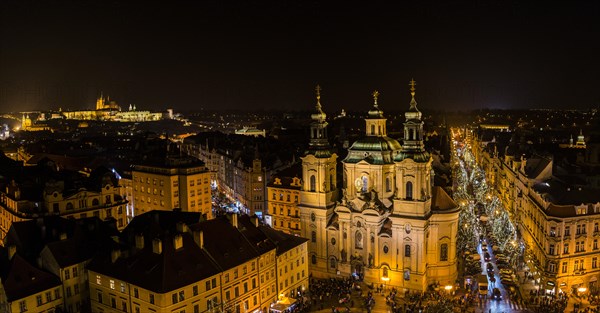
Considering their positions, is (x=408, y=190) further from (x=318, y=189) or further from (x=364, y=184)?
(x=318, y=189)

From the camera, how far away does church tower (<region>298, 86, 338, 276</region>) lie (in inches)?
2879

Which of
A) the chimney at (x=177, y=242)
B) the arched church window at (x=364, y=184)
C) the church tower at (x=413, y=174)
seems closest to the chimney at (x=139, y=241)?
the chimney at (x=177, y=242)

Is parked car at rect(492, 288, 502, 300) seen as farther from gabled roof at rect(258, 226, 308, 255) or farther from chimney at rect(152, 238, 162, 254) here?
chimney at rect(152, 238, 162, 254)

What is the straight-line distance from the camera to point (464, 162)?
19712 cm

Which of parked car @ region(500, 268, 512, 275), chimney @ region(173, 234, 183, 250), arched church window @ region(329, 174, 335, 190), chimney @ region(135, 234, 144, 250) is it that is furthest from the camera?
arched church window @ region(329, 174, 335, 190)

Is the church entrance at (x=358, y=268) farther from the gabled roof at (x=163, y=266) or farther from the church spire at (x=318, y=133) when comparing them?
Result: the gabled roof at (x=163, y=266)

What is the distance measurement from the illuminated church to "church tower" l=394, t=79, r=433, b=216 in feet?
0.41

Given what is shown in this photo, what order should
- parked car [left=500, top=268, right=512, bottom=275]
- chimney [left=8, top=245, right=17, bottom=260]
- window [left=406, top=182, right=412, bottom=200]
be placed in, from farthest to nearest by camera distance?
parked car [left=500, top=268, right=512, bottom=275] → window [left=406, top=182, right=412, bottom=200] → chimney [left=8, top=245, right=17, bottom=260]

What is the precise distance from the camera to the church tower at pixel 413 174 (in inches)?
2571

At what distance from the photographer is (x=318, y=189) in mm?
73500

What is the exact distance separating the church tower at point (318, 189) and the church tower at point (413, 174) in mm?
10905

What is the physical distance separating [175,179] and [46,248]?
1493 inches

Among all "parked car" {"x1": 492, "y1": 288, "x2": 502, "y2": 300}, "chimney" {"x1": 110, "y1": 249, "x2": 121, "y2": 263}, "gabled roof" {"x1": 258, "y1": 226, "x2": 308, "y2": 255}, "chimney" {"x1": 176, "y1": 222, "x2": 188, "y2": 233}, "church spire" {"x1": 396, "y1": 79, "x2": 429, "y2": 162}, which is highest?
"church spire" {"x1": 396, "y1": 79, "x2": 429, "y2": 162}

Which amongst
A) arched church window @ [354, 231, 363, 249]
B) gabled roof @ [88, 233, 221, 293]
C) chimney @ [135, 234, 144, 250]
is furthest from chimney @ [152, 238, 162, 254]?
arched church window @ [354, 231, 363, 249]
